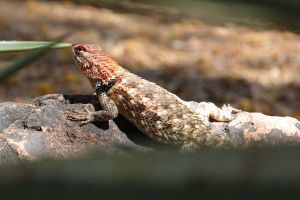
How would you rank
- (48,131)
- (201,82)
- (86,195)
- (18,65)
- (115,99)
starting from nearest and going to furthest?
(86,195) < (18,65) < (48,131) < (115,99) < (201,82)

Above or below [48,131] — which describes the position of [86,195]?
above

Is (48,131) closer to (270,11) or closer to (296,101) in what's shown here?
(270,11)

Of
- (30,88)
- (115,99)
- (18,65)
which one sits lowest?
(30,88)

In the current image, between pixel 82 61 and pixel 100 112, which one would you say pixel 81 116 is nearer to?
pixel 100 112

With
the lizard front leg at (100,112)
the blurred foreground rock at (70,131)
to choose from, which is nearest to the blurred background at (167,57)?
the lizard front leg at (100,112)

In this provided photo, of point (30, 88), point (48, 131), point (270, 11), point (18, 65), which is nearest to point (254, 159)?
point (270, 11)

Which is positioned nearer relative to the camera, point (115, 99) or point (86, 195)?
point (86, 195)

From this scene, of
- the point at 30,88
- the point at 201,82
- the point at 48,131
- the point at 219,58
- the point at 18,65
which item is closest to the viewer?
the point at 18,65

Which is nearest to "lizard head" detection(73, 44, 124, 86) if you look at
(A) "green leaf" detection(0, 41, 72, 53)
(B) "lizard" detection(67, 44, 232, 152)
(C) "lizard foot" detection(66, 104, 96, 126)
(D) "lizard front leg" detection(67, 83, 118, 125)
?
(B) "lizard" detection(67, 44, 232, 152)
